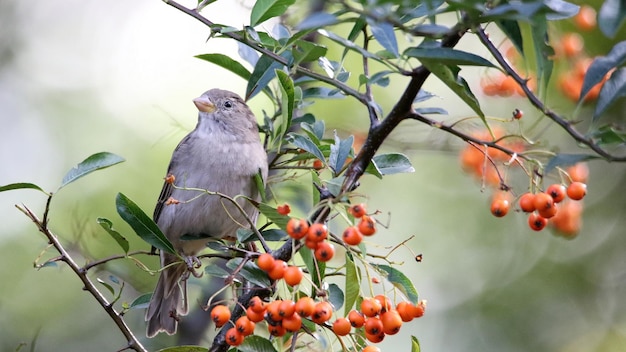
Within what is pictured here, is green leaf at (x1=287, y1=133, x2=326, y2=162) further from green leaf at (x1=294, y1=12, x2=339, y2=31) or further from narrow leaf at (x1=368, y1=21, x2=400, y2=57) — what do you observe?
green leaf at (x1=294, y1=12, x2=339, y2=31)

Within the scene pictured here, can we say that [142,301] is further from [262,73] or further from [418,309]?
[418,309]

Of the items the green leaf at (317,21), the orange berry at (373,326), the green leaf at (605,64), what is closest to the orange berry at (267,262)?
the orange berry at (373,326)

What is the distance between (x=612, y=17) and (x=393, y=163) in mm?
1078

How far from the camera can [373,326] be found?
2.49 metres

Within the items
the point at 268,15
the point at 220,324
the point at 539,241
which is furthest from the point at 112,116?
the point at 220,324

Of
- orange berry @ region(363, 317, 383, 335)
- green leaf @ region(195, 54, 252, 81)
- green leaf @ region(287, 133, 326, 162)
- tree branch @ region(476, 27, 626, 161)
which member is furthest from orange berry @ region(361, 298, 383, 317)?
green leaf @ region(195, 54, 252, 81)

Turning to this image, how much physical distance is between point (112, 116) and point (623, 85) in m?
5.93

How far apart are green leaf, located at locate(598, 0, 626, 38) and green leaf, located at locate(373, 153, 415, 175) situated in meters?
1.01

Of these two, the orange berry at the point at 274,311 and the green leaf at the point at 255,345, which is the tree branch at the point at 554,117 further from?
the green leaf at the point at 255,345

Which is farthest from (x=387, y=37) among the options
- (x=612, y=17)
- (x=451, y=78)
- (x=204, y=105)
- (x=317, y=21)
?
(x=204, y=105)

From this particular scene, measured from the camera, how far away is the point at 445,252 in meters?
8.34

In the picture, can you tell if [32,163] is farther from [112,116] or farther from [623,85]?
[623,85]

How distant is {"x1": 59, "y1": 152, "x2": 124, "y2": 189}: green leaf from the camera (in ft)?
9.28

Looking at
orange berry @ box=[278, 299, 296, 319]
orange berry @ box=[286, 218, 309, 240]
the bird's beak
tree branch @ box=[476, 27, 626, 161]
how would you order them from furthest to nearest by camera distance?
the bird's beak
orange berry @ box=[278, 299, 296, 319]
orange berry @ box=[286, 218, 309, 240]
tree branch @ box=[476, 27, 626, 161]
